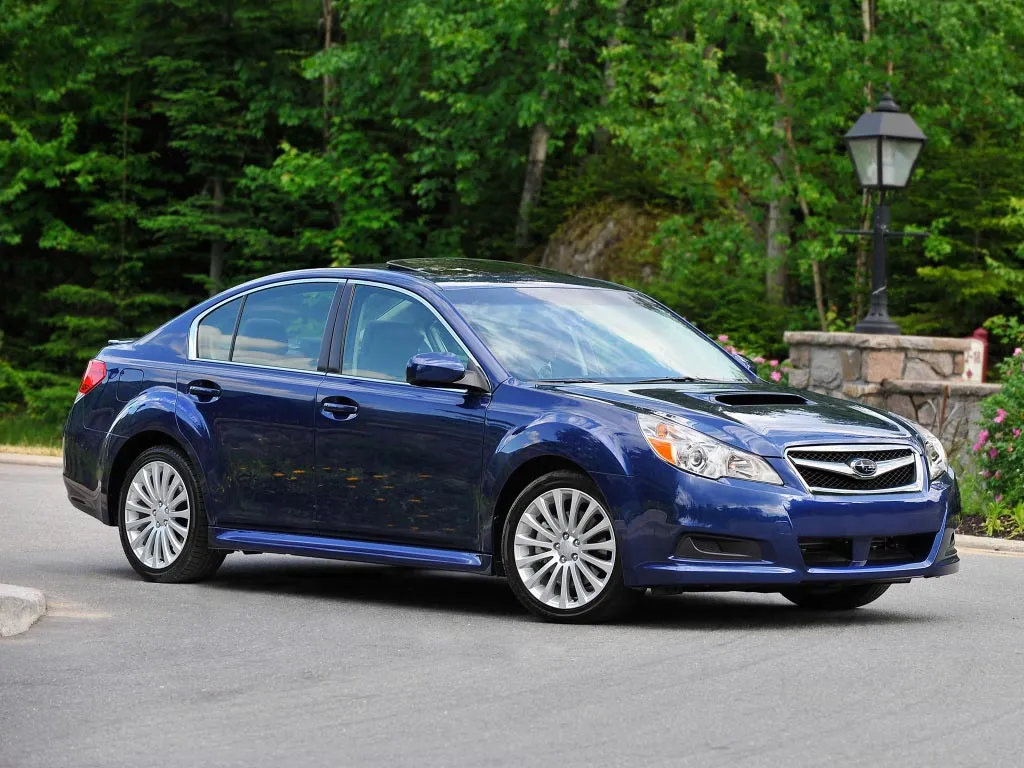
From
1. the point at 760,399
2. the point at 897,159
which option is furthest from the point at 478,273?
the point at 897,159

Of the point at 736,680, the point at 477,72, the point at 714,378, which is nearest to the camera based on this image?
the point at 736,680

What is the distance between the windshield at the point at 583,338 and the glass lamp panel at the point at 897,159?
8.32 meters

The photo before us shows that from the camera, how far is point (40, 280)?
4262 cm

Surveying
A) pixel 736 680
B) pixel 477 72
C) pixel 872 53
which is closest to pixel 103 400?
pixel 736 680

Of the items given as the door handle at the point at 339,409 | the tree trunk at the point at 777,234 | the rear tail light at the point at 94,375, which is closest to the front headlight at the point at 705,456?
the door handle at the point at 339,409

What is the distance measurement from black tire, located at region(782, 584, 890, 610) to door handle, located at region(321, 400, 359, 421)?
238 centimetres

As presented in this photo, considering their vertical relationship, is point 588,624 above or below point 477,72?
below

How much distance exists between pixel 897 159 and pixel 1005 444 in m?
4.53

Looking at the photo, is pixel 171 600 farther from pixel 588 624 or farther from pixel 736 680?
pixel 736 680

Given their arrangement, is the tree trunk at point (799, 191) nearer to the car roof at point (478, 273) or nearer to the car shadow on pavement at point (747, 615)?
the car roof at point (478, 273)

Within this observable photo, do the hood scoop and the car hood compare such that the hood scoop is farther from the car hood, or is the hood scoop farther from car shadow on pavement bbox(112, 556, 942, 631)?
car shadow on pavement bbox(112, 556, 942, 631)

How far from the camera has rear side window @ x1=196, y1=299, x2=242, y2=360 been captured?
10688mm

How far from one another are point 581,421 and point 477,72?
2627 cm

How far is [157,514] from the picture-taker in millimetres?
10688
